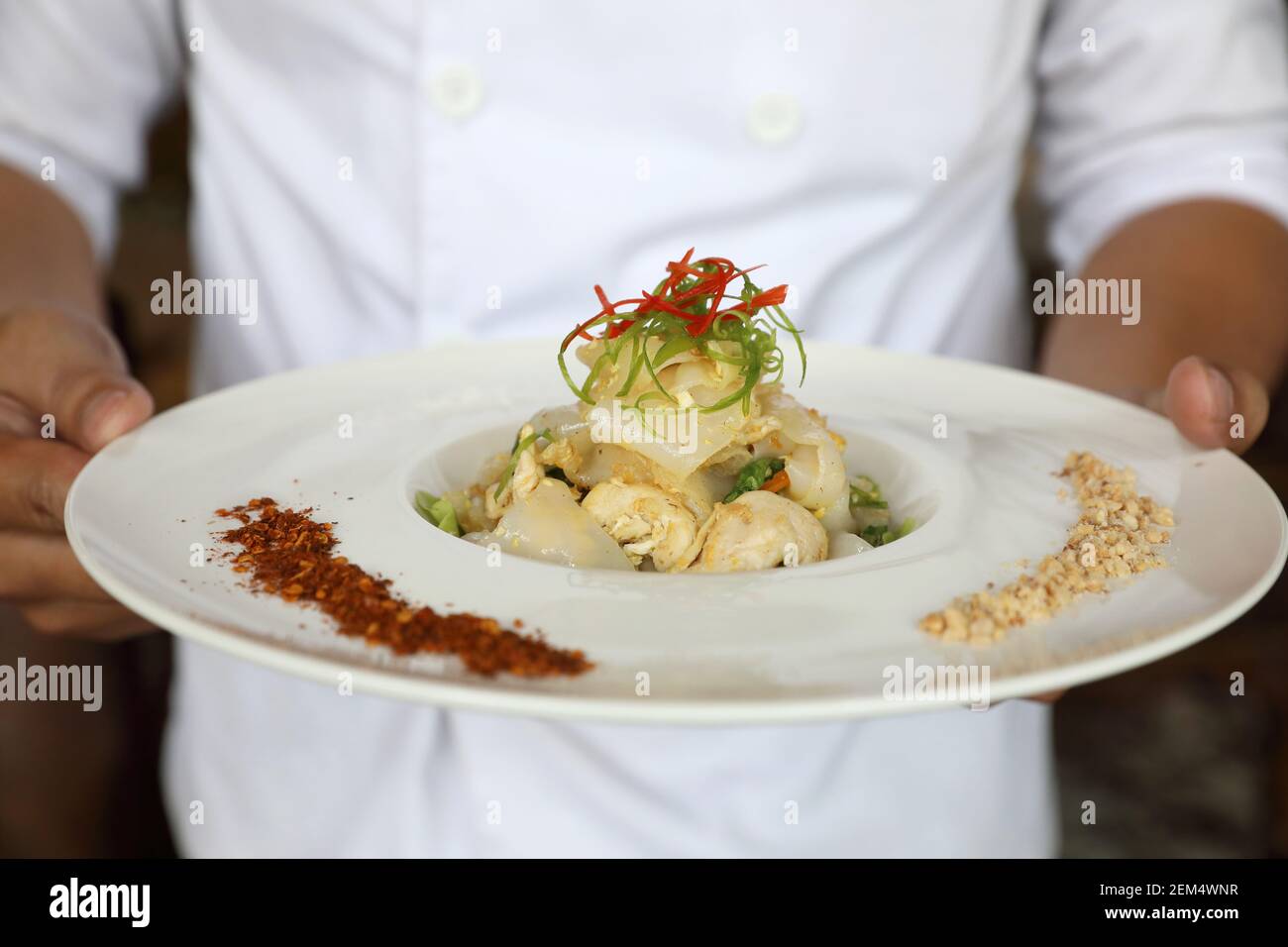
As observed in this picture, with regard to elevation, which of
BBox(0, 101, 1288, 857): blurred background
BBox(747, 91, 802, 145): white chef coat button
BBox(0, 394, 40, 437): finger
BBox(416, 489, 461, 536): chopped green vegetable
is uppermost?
BBox(747, 91, 802, 145): white chef coat button

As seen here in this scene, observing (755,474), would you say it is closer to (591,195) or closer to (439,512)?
(439,512)

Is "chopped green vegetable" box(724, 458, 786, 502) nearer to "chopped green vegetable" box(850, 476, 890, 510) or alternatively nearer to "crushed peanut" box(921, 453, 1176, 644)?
"chopped green vegetable" box(850, 476, 890, 510)

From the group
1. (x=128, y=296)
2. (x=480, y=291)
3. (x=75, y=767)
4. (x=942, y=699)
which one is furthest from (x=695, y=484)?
(x=128, y=296)

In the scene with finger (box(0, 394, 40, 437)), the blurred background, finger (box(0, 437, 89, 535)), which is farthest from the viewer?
the blurred background

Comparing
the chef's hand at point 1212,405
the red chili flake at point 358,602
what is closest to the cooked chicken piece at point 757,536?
the red chili flake at point 358,602

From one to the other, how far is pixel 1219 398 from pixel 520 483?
960 mm

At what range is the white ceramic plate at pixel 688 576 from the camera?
103 cm

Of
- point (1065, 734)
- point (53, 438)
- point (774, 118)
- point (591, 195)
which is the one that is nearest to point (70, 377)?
point (53, 438)

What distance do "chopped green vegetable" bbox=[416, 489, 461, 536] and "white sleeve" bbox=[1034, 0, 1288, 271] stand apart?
6.03 ft

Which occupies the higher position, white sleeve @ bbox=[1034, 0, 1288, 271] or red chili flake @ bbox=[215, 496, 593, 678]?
white sleeve @ bbox=[1034, 0, 1288, 271]

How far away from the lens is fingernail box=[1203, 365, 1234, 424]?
1530 mm

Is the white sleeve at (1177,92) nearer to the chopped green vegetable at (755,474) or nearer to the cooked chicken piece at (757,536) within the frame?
the chopped green vegetable at (755,474)

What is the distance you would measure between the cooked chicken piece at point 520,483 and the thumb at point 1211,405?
0.89 metres

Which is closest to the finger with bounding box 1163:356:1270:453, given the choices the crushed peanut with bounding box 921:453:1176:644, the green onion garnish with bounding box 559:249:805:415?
the crushed peanut with bounding box 921:453:1176:644
